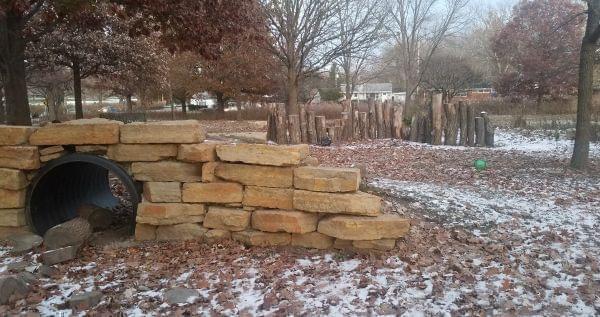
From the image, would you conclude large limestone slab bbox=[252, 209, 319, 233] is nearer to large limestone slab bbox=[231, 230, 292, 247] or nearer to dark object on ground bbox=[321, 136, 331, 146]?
large limestone slab bbox=[231, 230, 292, 247]

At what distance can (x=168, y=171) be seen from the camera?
4.87 metres

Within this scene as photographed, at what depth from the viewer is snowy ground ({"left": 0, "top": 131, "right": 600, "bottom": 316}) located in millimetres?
Result: 3531

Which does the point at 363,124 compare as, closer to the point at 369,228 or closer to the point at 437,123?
the point at 437,123

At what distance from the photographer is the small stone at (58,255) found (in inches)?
171

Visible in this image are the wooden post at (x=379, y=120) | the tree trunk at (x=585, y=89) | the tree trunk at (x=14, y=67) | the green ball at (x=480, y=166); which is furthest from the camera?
the wooden post at (x=379, y=120)

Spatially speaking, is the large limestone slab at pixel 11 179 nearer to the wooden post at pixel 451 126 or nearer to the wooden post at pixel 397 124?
the wooden post at pixel 451 126

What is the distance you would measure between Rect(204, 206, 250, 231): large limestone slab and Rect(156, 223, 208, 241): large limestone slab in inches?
4.6

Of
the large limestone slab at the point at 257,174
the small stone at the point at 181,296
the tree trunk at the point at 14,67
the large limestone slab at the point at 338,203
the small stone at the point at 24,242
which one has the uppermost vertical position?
the tree trunk at the point at 14,67

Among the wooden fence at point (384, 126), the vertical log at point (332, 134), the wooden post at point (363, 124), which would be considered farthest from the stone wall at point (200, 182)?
the wooden post at point (363, 124)

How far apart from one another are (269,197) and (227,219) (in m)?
0.52

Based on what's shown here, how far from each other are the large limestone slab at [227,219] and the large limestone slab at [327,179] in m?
0.69

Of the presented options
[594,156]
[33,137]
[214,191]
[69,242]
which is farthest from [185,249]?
[594,156]

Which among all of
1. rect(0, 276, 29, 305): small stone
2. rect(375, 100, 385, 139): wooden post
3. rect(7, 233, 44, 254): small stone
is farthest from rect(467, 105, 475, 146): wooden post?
rect(0, 276, 29, 305): small stone

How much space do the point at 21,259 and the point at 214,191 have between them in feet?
6.61
